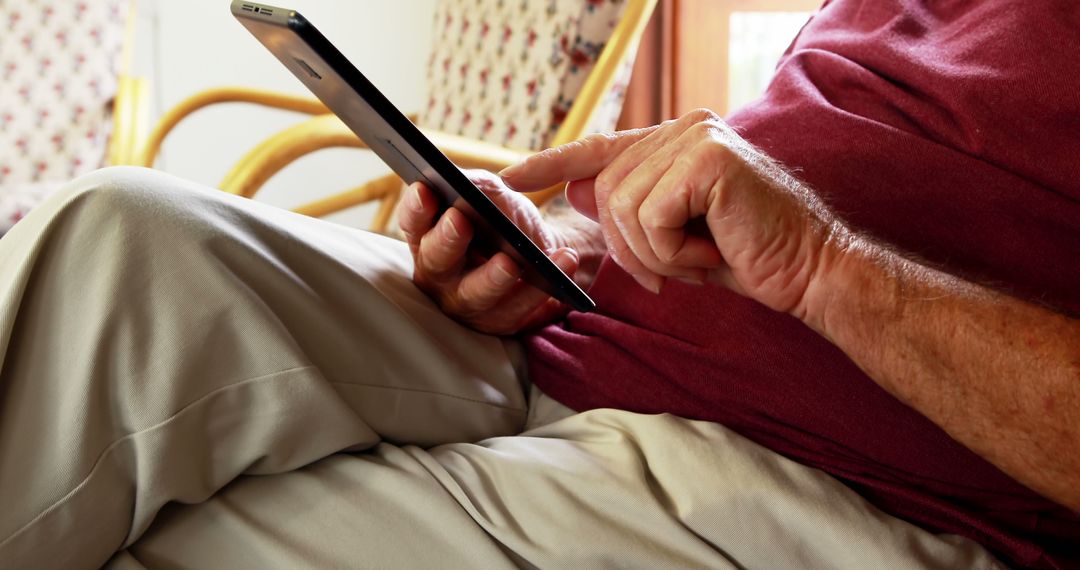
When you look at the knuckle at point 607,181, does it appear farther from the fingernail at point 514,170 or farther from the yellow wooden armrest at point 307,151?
the yellow wooden armrest at point 307,151

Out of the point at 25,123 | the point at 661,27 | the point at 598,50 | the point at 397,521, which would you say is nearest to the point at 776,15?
the point at 661,27

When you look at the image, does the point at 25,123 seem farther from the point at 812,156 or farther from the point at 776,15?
the point at 812,156

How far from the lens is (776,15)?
6.46 feet

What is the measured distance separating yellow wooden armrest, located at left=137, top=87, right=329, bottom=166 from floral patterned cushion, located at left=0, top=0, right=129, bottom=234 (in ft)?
2.78

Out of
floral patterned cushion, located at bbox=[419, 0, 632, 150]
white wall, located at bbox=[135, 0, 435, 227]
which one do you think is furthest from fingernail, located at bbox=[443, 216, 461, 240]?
white wall, located at bbox=[135, 0, 435, 227]

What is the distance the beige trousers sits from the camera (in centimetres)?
57

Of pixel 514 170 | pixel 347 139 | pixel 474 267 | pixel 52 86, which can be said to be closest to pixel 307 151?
pixel 347 139

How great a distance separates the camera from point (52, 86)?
2.60m

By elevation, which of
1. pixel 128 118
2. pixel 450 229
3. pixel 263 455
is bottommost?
pixel 128 118

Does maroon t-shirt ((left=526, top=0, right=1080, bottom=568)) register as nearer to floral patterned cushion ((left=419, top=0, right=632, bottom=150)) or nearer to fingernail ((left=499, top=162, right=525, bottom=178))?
fingernail ((left=499, top=162, right=525, bottom=178))

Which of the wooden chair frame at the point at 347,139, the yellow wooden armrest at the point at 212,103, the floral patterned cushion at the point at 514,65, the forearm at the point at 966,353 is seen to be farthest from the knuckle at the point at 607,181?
the yellow wooden armrest at the point at 212,103

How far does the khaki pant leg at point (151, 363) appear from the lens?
0.56 meters

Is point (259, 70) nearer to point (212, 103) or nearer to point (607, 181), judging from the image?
point (212, 103)

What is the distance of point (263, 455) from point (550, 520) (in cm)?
20
